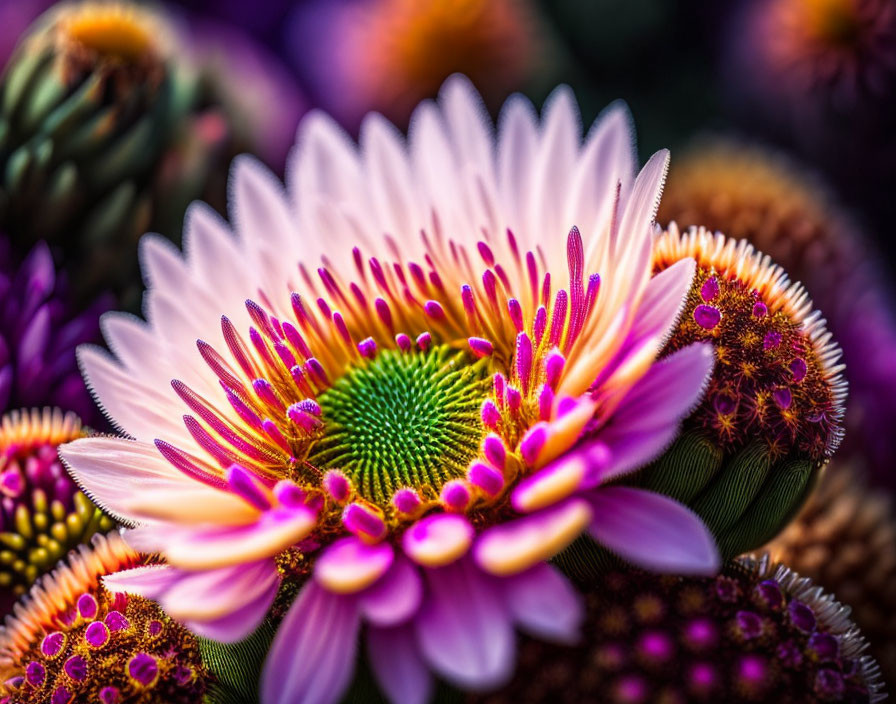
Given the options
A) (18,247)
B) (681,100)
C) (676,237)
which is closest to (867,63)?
(681,100)

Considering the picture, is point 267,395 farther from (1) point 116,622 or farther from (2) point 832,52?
(2) point 832,52

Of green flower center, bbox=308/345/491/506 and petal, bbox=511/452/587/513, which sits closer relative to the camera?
petal, bbox=511/452/587/513

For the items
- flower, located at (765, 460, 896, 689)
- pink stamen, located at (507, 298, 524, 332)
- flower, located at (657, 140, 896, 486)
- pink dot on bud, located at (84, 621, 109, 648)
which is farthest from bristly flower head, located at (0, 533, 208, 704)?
flower, located at (657, 140, 896, 486)

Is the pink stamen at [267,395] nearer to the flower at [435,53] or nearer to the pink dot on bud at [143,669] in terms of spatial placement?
the pink dot on bud at [143,669]

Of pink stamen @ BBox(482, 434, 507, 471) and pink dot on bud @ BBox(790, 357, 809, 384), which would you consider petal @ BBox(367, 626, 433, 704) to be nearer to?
pink stamen @ BBox(482, 434, 507, 471)

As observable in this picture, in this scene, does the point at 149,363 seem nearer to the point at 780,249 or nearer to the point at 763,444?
the point at 763,444

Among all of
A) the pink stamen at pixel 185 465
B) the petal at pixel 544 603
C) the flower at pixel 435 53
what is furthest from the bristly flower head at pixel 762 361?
the flower at pixel 435 53

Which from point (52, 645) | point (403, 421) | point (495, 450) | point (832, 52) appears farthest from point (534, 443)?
point (832, 52)
